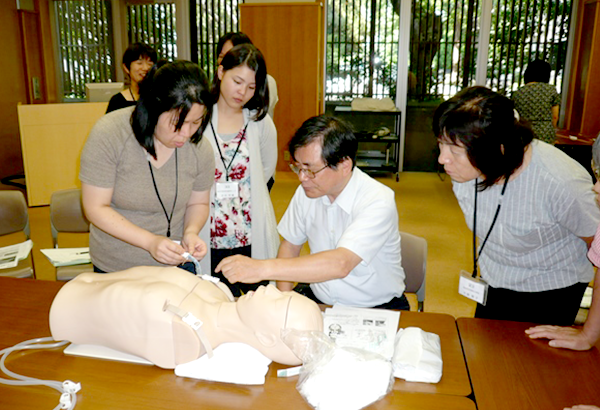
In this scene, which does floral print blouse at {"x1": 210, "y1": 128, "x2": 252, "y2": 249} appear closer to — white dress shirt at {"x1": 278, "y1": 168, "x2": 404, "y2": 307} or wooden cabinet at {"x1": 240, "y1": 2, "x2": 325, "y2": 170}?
white dress shirt at {"x1": 278, "y1": 168, "x2": 404, "y2": 307}

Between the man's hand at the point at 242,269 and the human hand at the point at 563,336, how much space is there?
853 mm

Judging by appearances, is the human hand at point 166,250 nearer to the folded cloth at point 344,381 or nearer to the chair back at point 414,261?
the folded cloth at point 344,381

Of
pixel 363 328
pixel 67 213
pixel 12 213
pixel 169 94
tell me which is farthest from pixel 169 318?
pixel 12 213

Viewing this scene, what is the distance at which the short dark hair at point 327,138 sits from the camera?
183 centimetres

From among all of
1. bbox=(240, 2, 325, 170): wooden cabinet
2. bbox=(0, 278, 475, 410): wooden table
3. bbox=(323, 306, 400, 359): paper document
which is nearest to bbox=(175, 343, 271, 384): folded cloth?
bbox=(0, 278, 475, 410): wooden table

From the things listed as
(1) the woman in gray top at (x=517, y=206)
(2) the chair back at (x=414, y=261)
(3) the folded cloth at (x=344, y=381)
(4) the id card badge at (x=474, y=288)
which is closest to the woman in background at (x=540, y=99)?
(2) the chair back at (x=414, y=261)

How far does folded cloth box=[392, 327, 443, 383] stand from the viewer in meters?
1.38

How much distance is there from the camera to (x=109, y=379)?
1384mm

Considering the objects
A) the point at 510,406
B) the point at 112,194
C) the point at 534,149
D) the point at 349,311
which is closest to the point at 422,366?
the point at 510,406

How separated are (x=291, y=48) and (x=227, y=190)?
5193 millimetres

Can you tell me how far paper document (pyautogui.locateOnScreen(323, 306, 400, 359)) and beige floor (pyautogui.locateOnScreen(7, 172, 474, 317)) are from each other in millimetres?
1811

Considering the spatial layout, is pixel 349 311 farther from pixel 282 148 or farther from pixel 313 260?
pixel 282 148

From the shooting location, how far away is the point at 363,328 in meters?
1.59

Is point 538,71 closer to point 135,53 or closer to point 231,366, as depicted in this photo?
point 135,53
